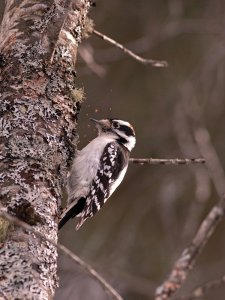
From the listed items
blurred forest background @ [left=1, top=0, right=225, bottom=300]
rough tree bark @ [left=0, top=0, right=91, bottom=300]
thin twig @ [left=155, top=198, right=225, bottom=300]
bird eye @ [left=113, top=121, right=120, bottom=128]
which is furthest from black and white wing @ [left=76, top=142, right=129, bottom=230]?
thin twig @ [left=155, top=198, right=225, bottom=300]

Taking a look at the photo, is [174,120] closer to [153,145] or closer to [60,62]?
[153,145]

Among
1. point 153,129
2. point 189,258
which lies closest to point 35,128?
point 189,258

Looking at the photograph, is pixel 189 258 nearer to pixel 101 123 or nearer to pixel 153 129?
pixel 101 123

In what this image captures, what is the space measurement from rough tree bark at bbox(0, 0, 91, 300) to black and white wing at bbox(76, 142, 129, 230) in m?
1.06

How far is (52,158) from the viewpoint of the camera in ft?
12.5

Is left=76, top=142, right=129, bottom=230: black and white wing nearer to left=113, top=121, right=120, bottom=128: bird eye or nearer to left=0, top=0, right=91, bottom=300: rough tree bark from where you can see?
left=113, top=121, right=120, bottom=128: bird eye

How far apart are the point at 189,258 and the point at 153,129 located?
584 cm

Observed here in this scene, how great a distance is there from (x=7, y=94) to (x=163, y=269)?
531cm

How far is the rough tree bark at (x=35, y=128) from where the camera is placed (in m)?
3.19

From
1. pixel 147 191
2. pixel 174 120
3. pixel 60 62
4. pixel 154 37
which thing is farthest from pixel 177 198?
pixel 60 62

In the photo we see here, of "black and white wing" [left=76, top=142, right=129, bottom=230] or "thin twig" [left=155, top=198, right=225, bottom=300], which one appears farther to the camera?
"black and white wing" [left=76, top=142, right=129, bottom=230]

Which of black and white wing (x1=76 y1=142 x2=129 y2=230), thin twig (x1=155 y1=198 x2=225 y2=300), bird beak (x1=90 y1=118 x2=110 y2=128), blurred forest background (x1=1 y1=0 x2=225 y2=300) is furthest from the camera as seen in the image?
blurred forest background (x1=1 y1=0 x2=225 y2=300)

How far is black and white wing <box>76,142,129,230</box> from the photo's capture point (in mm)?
5183

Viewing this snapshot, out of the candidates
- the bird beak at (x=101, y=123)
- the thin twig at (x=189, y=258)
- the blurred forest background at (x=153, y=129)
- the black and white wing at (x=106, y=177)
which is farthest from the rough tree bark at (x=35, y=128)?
the blurred forest background at (x=153, y=129)
